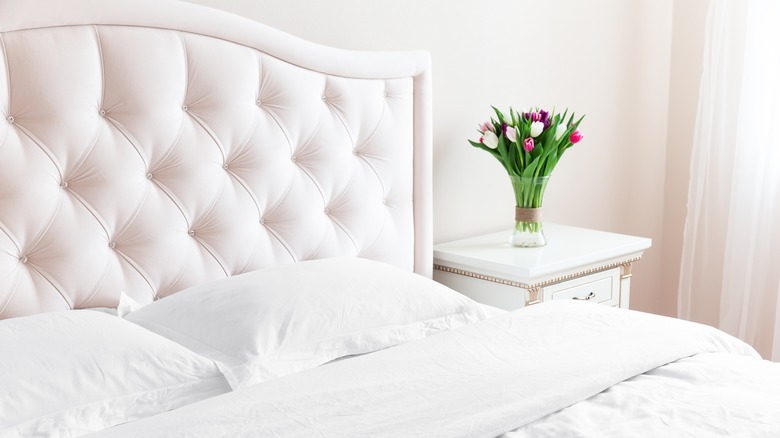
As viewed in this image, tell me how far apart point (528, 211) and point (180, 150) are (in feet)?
3.57

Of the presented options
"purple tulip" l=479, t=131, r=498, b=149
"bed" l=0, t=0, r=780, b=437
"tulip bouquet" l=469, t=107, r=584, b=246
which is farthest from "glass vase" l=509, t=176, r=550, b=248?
"bed" l=0, t=0, r=780, b=437

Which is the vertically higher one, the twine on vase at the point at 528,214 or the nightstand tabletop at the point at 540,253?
the twine on vase at the point at 528,214

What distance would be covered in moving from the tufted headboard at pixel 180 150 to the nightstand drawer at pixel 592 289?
44 centimetres

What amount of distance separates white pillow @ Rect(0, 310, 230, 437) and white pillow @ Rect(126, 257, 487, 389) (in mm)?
96

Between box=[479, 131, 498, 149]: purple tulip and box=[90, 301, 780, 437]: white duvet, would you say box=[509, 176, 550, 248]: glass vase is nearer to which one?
box=[479, 131, 498, 149]: purple tulip

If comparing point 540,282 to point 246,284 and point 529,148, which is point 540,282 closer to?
point 529,148

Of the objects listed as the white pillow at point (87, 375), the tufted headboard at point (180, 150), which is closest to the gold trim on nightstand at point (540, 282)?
the tufted headboard at point (180, 150)

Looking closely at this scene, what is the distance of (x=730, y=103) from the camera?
318cm

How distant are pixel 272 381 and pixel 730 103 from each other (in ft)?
7.86

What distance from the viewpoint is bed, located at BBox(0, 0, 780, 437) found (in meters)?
1.31

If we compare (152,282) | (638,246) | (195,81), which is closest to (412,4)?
(195,81)

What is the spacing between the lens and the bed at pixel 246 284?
131 centimetres

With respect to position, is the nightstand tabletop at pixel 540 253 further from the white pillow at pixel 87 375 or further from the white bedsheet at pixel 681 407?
the white pillow at pixel 87 375

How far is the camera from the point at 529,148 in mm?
2402
